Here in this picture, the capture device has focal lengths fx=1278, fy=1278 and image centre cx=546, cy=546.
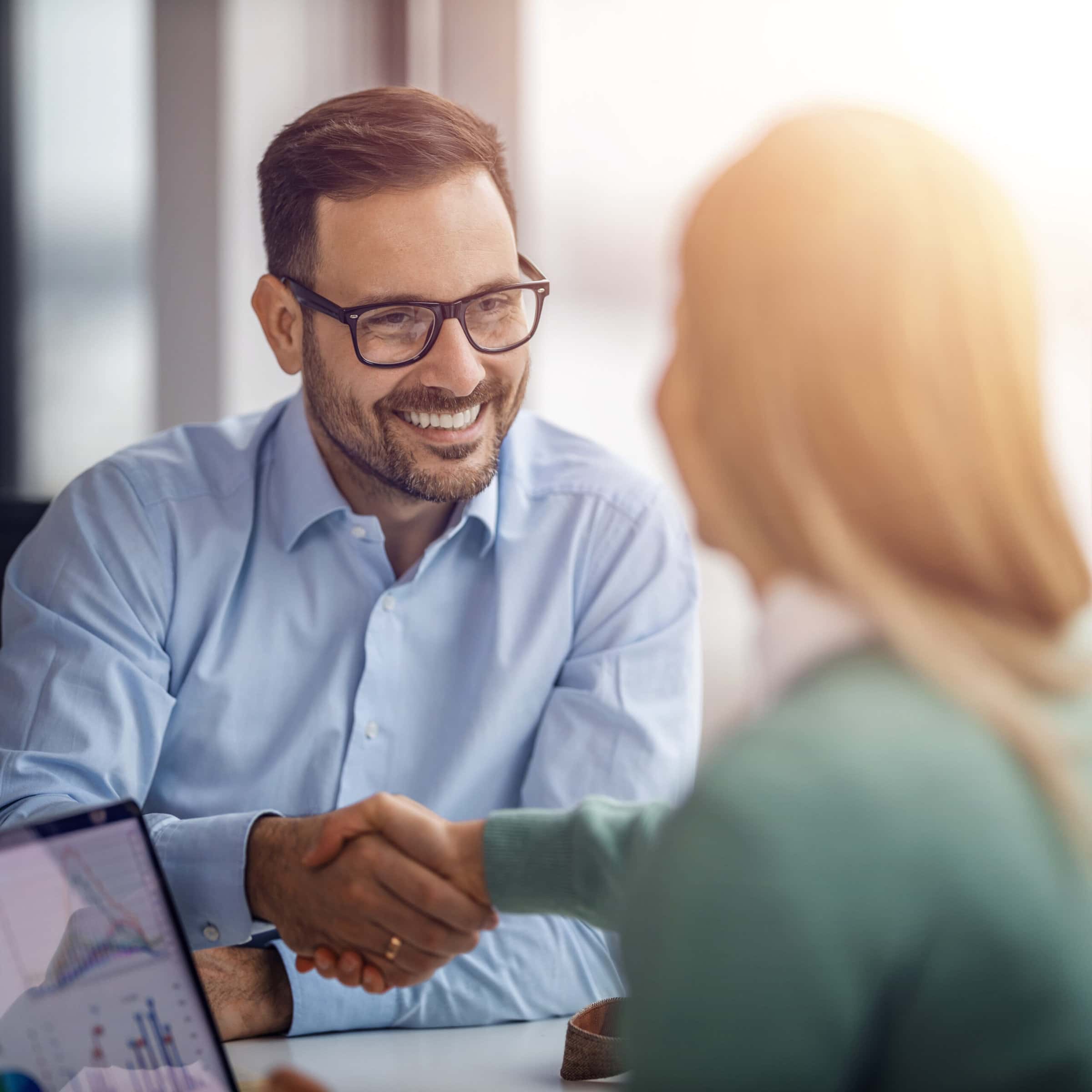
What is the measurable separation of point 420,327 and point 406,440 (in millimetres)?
134

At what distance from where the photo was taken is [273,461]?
1607 millimetres

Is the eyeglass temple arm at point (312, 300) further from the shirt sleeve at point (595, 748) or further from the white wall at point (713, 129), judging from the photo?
→ the white wall at point (713, 129)

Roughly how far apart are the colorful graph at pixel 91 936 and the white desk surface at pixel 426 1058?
0.59 ft

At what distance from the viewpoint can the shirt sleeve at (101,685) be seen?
1.22 meters

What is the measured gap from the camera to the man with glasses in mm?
1393

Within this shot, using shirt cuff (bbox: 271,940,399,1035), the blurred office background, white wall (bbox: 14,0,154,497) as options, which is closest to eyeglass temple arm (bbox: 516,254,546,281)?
the blurred office background

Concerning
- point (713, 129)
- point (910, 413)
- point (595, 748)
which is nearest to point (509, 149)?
point (713, 129)

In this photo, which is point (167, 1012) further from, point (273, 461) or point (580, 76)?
point (580, 76)

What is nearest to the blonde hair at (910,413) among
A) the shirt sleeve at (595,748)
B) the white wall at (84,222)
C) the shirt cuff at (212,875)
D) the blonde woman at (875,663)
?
the blonde woman at (875,663)

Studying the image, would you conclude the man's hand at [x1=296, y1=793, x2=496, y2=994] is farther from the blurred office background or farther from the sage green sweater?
the blurred office background

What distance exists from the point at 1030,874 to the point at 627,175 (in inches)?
70.3

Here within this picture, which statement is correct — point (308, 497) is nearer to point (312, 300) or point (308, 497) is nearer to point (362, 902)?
point (312, 300)

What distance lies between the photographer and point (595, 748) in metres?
1.39

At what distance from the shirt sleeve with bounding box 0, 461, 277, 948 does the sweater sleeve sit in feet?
1.41
